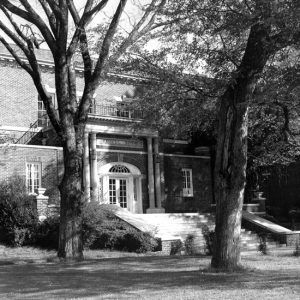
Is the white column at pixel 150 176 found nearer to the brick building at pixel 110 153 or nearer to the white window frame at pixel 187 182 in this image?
the brick building at pixel 110 153

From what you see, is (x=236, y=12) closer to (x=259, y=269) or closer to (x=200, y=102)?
(x=200, y=102)

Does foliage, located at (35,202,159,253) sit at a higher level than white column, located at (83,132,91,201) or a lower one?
lower

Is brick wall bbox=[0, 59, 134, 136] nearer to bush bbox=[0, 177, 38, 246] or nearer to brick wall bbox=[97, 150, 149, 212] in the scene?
brick wall bbox=[97, 150, 149, 212]

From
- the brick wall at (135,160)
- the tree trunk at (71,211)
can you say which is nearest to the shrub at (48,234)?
the tree trunk at (71,211)

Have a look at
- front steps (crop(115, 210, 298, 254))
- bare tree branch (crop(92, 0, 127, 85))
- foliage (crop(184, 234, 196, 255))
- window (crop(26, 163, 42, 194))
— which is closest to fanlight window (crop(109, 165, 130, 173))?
window (crop(26, 163, 42, 194))

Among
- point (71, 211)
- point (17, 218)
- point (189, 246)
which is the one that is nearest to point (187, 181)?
point (189, 246)

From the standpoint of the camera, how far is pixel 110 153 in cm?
2989

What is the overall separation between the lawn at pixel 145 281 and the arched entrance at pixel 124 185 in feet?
47.9

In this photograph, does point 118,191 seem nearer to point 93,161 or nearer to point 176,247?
point 93,161

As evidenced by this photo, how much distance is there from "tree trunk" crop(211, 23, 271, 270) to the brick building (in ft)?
47.8

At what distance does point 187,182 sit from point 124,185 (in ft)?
14.8

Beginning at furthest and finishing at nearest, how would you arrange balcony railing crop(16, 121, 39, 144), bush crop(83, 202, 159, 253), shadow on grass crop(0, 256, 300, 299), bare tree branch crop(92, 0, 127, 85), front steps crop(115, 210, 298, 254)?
balcony railing crop(16, 121, 39, 144), front steps crop(115, 210, 298, 254), bush crop(83, 202, 159, 253), bare tree branch crop(92, 0, 127, 85), shadow on grass crop(0, 256, 300, 299)

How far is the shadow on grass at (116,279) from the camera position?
10086mm

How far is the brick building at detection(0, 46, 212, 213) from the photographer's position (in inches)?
1125
